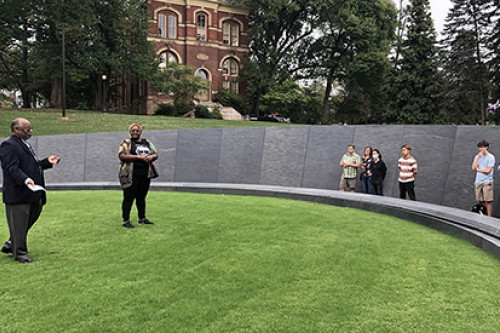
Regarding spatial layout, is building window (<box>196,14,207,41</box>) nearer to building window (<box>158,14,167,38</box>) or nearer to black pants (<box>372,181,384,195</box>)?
building window (<box>158,14,167,38</box>)

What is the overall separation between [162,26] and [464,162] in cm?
4265

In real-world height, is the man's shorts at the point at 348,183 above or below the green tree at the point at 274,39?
below

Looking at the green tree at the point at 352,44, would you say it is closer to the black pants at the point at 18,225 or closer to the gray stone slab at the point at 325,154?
the gray stone slab at the point at 325,154

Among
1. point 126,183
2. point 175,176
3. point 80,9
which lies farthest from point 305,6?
point 126,183

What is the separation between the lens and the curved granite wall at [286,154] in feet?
→ 33.0

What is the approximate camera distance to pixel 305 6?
44.4m

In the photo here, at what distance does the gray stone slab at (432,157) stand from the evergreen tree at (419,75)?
28170mm

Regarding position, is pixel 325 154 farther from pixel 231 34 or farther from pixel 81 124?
pixel 231 34

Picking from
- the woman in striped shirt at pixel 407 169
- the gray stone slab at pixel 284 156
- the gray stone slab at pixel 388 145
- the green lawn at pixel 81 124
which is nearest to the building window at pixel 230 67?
the green lawn at pixel 81 124

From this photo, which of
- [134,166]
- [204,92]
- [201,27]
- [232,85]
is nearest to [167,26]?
[201,27]

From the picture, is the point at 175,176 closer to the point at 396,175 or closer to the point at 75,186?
the point at 75,186

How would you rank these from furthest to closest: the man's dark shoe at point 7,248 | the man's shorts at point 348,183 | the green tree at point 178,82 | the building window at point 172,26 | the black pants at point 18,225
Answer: the building window at point 172,26 < the green tree at point 178,82 < the man's shorts at point 348,183 < the man's dark shoe at point 7,248 < the black pants at point 18,225

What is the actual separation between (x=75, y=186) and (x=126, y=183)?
7.21 m

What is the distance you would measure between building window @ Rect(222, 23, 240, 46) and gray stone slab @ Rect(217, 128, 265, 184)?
123 feet
